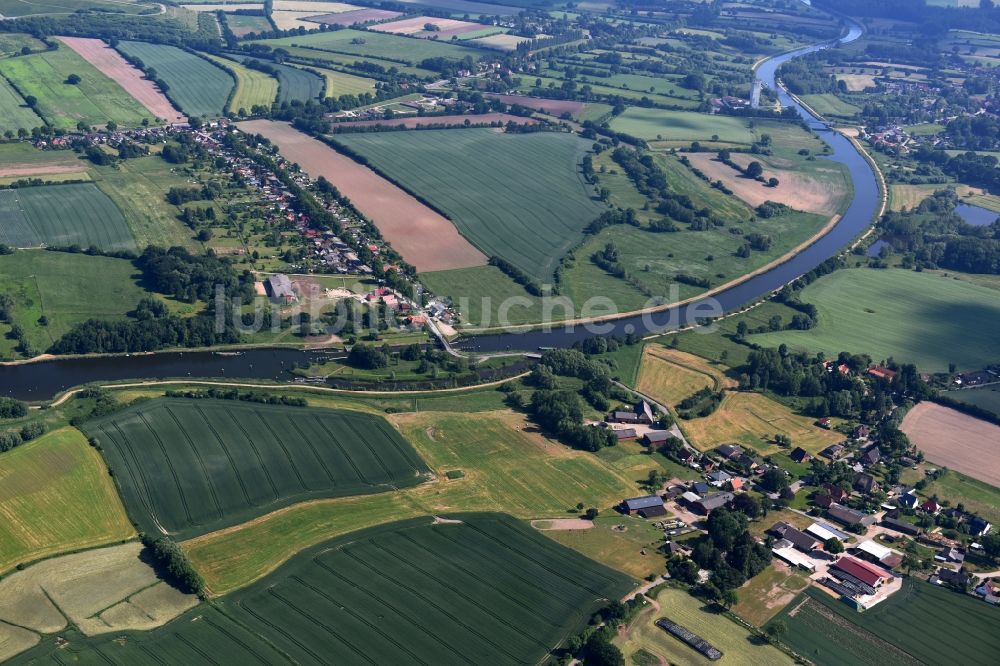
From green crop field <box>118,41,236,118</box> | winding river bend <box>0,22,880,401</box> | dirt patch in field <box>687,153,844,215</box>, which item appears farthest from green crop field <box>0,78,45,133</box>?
dirt patch in field <box>687,153,844,215</box>

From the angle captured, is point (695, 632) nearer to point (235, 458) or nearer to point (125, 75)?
point (235, 458)

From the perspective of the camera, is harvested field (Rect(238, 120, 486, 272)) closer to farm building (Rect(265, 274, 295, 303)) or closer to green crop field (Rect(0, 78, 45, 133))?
farm building (Rect(265, 274, 295, 303))

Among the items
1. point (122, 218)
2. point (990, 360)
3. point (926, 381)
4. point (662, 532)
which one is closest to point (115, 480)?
point (662, 532)

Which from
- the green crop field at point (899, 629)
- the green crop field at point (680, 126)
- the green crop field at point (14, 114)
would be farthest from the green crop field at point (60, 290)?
the green crop field at point (680, 126)

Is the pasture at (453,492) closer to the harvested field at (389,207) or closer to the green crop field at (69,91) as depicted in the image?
the harvested field at (389,207)

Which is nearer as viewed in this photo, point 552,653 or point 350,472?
point 552,653

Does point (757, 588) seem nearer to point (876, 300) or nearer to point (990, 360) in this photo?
point (990, 360)
